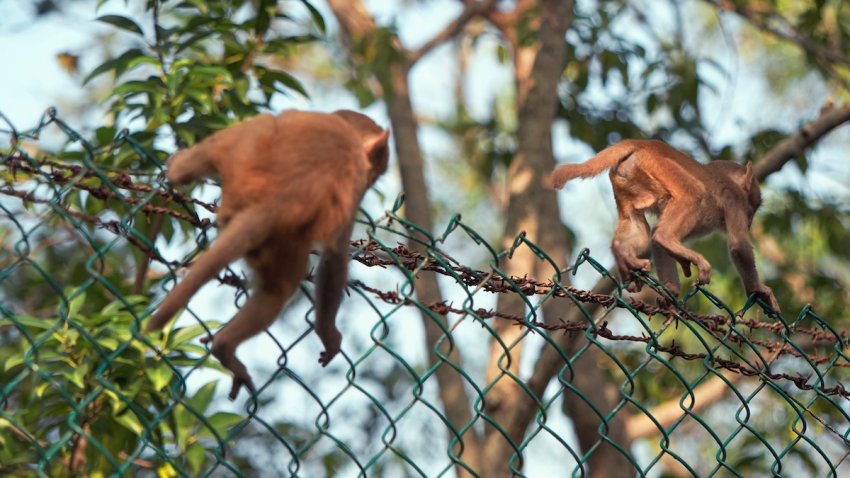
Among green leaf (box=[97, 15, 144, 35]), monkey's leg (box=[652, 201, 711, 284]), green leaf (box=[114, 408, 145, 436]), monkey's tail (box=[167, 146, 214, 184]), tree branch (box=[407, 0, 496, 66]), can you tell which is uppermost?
tree branch (box=[407, 0, 496, 66])

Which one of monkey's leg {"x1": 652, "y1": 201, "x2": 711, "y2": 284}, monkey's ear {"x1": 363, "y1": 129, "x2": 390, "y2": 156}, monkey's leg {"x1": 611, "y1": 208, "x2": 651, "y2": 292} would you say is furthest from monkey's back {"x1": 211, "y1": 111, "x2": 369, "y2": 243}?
monkey's leg {"x1": 652, "y1": 201, "x2": 711, "y2": 284}

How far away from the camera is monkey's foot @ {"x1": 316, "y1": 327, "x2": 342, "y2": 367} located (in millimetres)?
3354

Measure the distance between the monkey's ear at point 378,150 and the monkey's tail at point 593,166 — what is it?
78.3 inches

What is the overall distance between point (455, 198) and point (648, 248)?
860 centimetres

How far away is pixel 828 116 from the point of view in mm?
6402

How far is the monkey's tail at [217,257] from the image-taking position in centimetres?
255

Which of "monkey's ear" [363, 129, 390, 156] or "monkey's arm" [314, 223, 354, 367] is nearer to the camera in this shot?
"monkey's arm" [314, 223, 354, 367]

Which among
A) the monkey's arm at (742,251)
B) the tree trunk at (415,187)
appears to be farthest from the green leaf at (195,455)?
the monkey's arm at (742,251)

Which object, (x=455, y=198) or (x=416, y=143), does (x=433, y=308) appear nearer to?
(x=416, y=143)

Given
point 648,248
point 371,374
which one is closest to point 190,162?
point 648,248

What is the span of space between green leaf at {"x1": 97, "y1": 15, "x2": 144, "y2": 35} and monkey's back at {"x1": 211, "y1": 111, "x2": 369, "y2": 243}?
6.80 feet

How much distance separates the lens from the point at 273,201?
2.87 metres

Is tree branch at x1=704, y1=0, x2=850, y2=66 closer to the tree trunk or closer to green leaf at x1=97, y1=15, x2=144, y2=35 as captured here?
the tree trunk

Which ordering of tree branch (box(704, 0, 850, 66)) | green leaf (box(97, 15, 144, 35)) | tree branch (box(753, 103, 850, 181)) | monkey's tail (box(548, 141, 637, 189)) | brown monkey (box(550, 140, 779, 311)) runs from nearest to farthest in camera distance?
1. green leaf (box(97, 15, 144, 35))
2. monkey's tail (box(548, 141, 637, 189))
3. brown monkey (box(550, 140, 779, 311))
4. tree branch (box(753, 103, 850, 181))
5. tree branch (box(704, 0, 850, 66))
